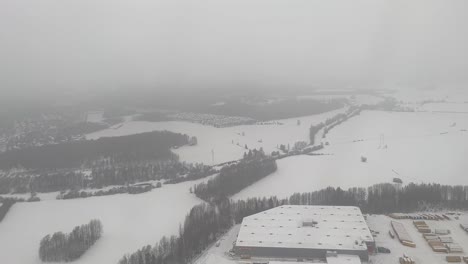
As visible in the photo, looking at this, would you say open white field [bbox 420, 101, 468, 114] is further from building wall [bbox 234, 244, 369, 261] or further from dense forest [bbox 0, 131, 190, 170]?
building wall [bbox 234, 244, 369, 261]

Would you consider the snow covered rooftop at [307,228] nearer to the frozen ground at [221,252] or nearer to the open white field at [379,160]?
the frozen ground at [221,252]

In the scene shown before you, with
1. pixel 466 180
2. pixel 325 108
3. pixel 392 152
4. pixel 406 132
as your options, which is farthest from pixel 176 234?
pixel 325 108

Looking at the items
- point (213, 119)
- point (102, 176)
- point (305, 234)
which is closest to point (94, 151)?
point (102, 176)

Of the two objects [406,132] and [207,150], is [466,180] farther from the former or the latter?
[207,150]

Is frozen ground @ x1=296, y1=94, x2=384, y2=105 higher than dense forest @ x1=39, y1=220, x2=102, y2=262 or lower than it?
higher

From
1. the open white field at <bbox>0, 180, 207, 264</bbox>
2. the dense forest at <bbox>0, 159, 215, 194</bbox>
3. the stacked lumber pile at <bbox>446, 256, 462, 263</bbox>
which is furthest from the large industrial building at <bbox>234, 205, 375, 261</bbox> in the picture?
the dense forest at <bbox>0, 159, 215, 194</bbox>

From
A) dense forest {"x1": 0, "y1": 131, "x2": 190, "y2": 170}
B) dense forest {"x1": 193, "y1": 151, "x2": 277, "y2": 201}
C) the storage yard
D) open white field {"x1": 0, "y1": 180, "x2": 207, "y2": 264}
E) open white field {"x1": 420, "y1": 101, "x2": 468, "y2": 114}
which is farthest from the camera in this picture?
open white field {"x1": 420, "y1": 101, "x2": 468, "y2": 114}
